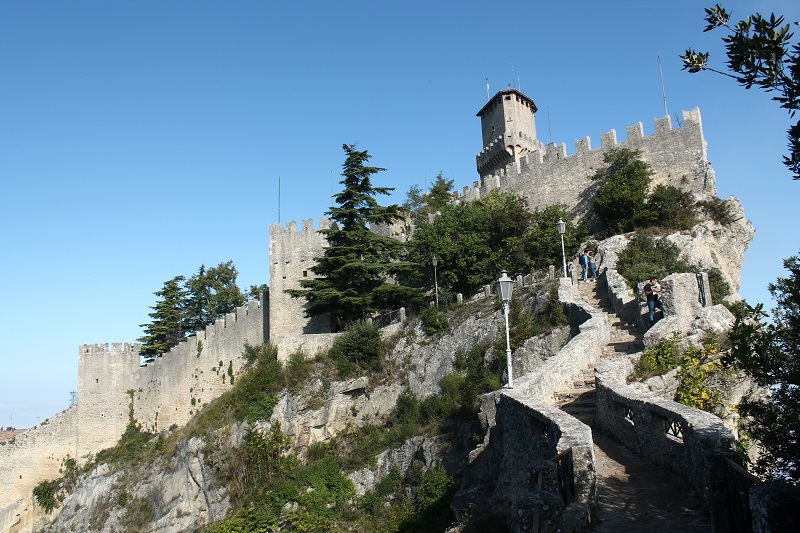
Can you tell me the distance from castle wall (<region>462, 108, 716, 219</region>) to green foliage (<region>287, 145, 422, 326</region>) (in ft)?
18.0

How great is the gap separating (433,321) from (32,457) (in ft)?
79.3

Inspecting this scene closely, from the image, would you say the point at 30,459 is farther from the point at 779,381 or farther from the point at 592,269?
the point at 779,381

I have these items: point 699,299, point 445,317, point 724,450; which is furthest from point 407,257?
point 724,450

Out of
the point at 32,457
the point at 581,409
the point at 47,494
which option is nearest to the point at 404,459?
the point at 581,409

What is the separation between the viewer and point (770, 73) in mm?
5809

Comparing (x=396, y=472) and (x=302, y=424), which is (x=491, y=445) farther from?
(x=302, y=424)

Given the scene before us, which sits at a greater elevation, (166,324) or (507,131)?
(507,131)

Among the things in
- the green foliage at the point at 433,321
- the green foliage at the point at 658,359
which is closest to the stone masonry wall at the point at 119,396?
the green foliage at the point at 433,321

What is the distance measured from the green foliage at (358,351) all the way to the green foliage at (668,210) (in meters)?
10.9

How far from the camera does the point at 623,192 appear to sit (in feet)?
81.3

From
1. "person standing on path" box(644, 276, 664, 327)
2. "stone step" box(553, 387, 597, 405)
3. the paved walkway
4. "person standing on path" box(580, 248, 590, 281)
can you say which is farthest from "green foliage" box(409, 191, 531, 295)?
the paved walkway

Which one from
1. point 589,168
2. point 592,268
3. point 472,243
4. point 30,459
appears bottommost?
point 30,459

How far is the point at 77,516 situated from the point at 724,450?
31253 mm

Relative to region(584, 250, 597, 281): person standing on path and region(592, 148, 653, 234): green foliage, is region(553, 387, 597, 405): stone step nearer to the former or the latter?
region(584, 250, 597, 281): person standing on path
